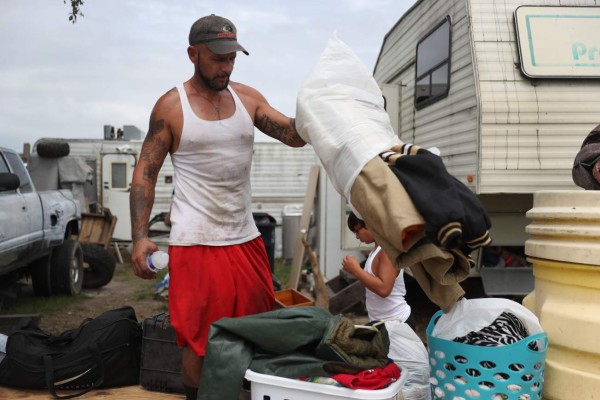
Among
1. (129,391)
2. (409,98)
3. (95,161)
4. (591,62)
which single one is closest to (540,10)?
(591,62)

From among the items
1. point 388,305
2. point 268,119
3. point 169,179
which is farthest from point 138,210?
point 169,179

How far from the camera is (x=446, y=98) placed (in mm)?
5789

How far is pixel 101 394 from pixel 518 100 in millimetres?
3982

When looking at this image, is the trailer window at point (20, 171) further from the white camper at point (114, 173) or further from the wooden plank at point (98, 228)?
the white camper at point (114, 173)

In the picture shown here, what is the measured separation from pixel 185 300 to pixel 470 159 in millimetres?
3308

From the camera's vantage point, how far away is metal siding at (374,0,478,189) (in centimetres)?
521

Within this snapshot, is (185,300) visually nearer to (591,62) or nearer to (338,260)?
(591,62)

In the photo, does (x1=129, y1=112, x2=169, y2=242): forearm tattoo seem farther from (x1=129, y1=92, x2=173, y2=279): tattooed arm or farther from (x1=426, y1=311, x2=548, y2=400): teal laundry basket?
(x1=426, y1=311, x2=548, y2=400): teal laundry basket

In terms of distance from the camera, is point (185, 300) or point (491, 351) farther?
point (185, 300)

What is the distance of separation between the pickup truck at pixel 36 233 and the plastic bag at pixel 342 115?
15.0ft

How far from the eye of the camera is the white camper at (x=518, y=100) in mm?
4953

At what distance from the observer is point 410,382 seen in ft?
8.34

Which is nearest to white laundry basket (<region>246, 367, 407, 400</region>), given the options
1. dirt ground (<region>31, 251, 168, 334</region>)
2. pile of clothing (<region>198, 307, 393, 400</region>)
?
pile of clothing (<region>198, 307, 393, 400</region>)

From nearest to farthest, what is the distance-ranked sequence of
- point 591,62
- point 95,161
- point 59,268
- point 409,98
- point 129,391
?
point 129,391 → point 591,62 → point 409,98 → point 59,268 → point 95,161
